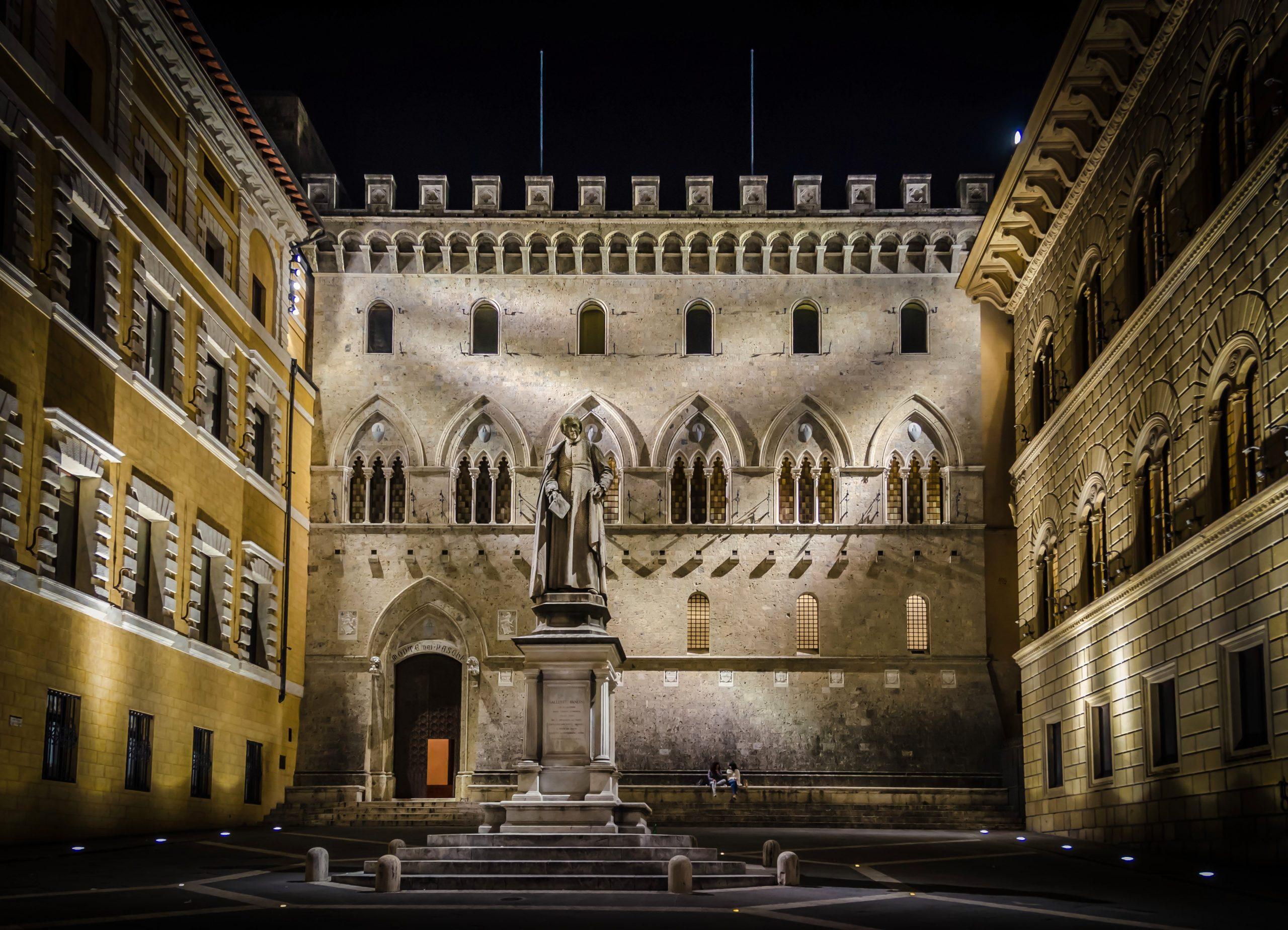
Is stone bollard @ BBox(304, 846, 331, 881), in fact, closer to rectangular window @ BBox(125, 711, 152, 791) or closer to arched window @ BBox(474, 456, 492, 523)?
rectangular window @ BBox(125, 711, 152, 791)

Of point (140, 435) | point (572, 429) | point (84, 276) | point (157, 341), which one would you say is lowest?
point (572, 429)

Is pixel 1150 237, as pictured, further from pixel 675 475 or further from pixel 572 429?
pixel 675 475

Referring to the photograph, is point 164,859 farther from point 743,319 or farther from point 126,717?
point 743,319

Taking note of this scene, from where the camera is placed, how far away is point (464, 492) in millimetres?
40688

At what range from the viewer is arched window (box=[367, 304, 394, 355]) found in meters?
41.2

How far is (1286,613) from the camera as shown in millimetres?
18531

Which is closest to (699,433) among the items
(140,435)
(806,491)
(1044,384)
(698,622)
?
(806,491)

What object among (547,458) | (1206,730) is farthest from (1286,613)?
(547,458)

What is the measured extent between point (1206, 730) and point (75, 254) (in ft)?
63.3

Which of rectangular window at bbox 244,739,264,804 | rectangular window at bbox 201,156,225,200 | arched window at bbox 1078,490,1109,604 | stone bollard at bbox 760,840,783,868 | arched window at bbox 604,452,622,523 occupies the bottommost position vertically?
stone bollard at bbox 760,840,783,868

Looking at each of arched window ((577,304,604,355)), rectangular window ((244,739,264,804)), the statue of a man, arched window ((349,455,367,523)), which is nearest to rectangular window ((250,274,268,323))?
arched window ((349,455,367,523))

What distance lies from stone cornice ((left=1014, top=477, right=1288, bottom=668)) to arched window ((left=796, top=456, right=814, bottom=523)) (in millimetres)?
9000

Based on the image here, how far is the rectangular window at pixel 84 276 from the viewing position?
85.1 ft

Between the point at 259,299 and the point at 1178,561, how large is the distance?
22.9 m
